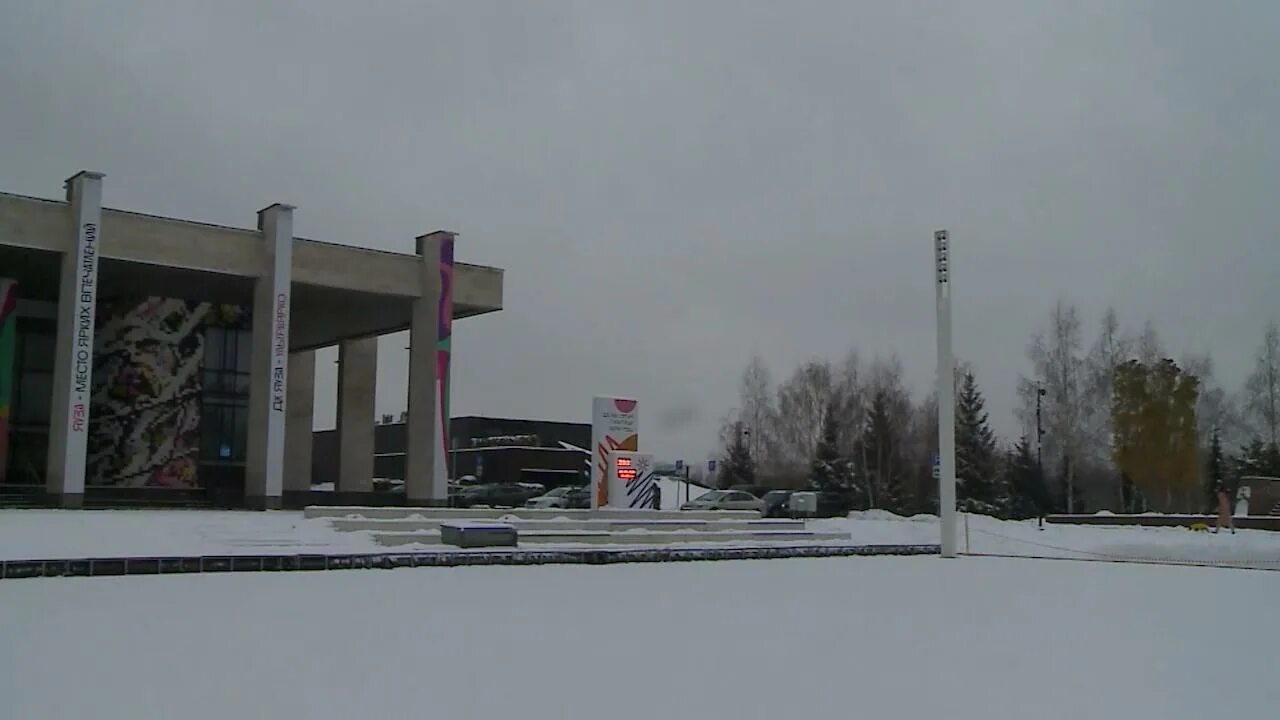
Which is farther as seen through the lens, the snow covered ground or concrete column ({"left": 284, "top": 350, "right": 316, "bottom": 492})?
concrete column ({"left": 284, "top": 350, "right": 316, "bottom": 492})

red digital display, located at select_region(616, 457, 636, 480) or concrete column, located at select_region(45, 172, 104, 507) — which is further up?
concrete column, located at select_region(45, 172, 104, 507)

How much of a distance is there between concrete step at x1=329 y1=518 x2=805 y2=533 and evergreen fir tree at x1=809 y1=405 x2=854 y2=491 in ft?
98.3

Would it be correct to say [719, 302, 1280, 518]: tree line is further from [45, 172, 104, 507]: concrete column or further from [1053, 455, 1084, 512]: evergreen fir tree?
[45, 172, 104, 507]: concrete column

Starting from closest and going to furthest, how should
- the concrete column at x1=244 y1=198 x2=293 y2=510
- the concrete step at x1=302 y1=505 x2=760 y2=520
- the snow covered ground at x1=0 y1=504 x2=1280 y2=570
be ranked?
the snow covered ground at x1=0 y1=504 x2=1280 y2=570 → the concrete step at x1=302 y1=505 x2=760 y2=520 → the concrete column at x1=244 y1=198 x2=293 y2=510

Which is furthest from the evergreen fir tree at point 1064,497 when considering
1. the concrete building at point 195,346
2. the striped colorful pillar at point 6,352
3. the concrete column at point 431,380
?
the striped colorful pillar at point 6,352

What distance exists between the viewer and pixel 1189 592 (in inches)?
776

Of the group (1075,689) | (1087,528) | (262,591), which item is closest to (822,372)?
(1087,528)

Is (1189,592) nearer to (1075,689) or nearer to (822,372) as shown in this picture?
(1075,689)

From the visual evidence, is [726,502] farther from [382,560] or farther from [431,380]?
[382,560]

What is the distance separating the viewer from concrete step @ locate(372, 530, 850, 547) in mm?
24828

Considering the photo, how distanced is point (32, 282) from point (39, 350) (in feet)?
14.6

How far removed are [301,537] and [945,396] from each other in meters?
15.5

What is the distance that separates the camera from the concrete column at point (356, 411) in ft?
151

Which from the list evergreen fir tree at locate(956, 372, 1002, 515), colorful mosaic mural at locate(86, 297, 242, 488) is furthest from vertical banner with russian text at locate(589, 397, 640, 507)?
evergreen fir tree at locate(956, 372, 1002, 515)
